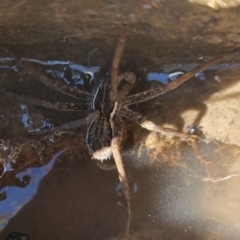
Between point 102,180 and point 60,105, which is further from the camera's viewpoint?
point 102,180

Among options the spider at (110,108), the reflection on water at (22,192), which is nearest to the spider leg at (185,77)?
the spider at (110,108)

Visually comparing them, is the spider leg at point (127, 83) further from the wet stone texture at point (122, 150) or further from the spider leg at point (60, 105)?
the spider leg at point (60, 105)

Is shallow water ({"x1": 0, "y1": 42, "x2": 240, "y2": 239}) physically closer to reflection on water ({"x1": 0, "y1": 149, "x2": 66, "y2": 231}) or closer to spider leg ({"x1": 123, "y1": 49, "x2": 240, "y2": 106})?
reflection on water ({"x1": 0, "y1": 149, "x2": 66, "y2": 231})

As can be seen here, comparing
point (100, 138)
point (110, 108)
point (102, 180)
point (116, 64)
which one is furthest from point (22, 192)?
point (116, 64)

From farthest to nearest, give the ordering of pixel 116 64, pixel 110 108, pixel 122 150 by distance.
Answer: pixel 122 150 → pixel 110 108 → pixel 116 64

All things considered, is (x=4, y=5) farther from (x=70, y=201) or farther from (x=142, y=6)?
(x=70, y=201)

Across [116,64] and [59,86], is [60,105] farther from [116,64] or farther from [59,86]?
[116,64]

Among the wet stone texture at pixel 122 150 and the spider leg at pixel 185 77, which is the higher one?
the spider leg at pixel 185 77

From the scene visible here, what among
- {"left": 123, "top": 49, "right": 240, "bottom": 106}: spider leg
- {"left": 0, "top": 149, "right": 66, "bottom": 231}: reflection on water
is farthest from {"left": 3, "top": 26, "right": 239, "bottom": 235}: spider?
{"left": 0, "top": 149, "right": 66, "bottom": 231}: reflection on water
